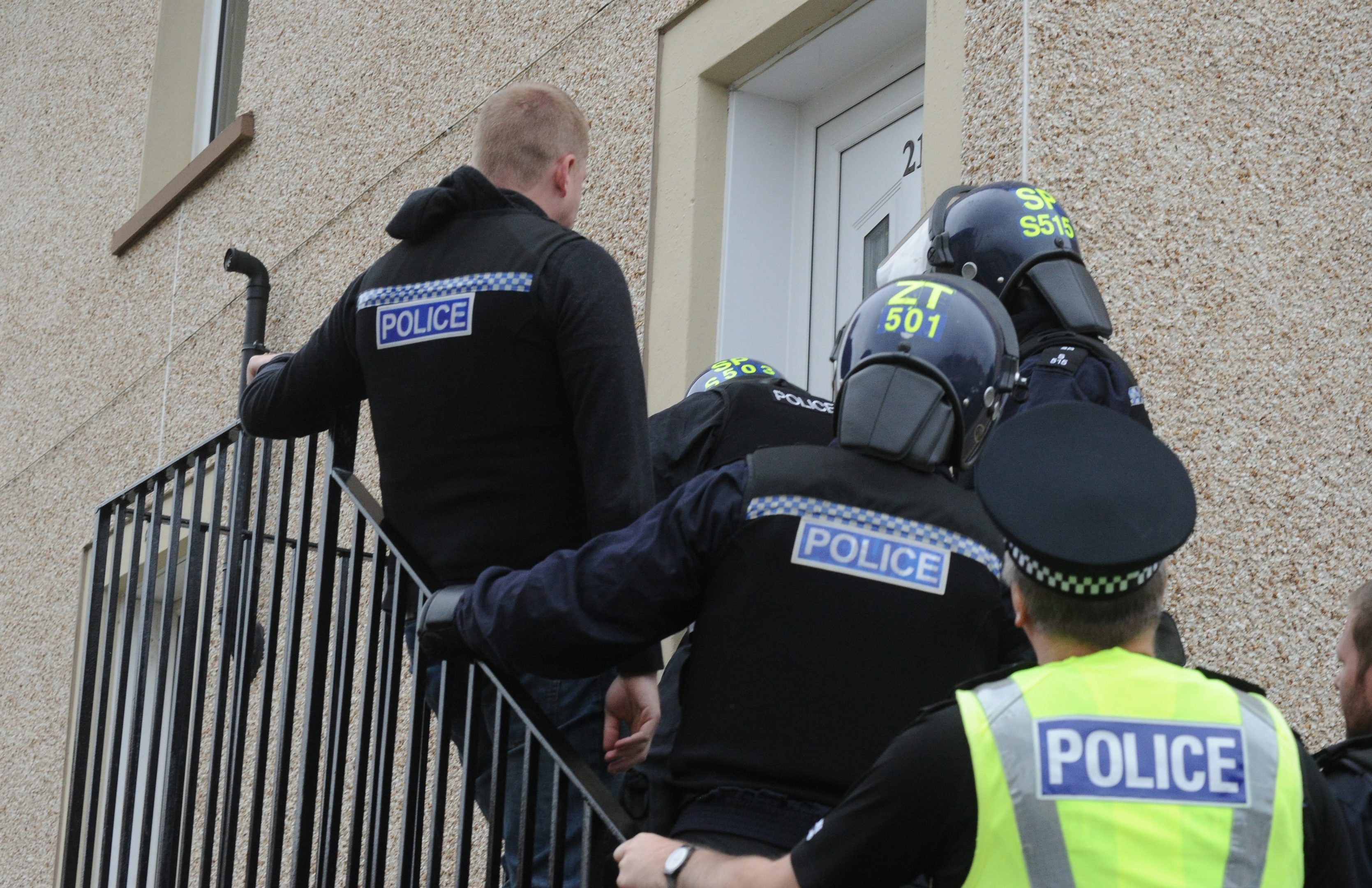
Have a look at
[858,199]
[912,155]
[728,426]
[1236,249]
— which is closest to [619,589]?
[728,426]

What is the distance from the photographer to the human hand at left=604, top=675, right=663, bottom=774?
9.66ft

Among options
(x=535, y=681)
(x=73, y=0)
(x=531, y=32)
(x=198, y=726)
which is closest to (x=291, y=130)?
(x=531, y=32)

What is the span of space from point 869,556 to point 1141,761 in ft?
2.16

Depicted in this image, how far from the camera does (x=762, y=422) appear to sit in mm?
3635

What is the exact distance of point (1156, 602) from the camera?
2.06 meters

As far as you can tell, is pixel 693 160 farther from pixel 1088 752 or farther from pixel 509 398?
pixel 1088 752

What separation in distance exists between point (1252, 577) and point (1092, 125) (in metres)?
1.12

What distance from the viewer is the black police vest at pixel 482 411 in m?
3.15

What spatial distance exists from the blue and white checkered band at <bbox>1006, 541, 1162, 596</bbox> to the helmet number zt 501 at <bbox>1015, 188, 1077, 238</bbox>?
5.19 ft

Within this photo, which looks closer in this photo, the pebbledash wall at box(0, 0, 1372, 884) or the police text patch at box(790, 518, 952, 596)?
the police text patch at box(790, 518, 952, 596)

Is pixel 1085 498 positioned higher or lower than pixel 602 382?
lower

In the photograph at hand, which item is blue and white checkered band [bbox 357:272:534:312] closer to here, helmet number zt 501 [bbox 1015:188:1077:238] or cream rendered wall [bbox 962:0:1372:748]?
helmet number zt 501 [bbox 1015:188:1077:238]

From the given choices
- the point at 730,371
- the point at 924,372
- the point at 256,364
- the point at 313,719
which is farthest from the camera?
the point at 730,371

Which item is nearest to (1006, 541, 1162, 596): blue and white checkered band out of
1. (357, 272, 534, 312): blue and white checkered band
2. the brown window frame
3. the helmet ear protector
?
the helmet ear protector
